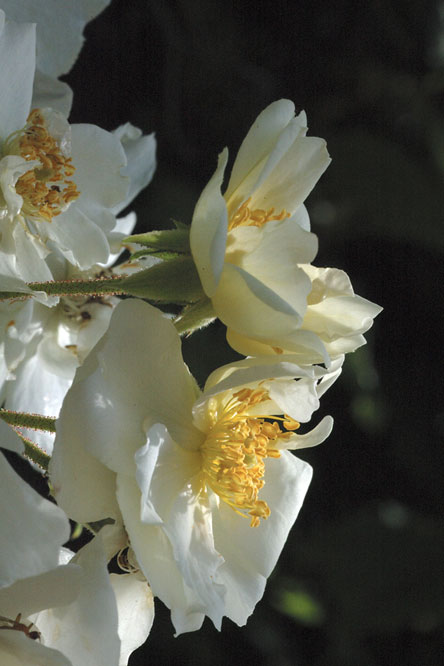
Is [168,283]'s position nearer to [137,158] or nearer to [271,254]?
[271,254]

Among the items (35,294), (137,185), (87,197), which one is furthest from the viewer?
(137,185)

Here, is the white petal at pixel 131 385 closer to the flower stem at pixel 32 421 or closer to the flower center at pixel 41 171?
the flower stem at pixel 32 421

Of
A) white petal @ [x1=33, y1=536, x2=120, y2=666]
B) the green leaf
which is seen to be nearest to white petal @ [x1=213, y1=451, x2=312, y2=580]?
white petal @ [x1=33, y1=536, x2=120, y2=666]

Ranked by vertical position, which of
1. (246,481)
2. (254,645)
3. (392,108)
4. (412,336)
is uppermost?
(246,481)

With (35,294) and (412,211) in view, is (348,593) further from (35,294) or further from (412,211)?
(35,294)

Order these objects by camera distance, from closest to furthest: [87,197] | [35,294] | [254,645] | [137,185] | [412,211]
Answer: [35,294] < [87,197] < [137,185] < [254,645] < [412,211]

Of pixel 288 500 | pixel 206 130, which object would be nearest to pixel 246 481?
pixel 288 500

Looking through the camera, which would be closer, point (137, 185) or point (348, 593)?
point (137, 185)

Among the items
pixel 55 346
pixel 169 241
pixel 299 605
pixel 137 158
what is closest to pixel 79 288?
pixel 169 241
